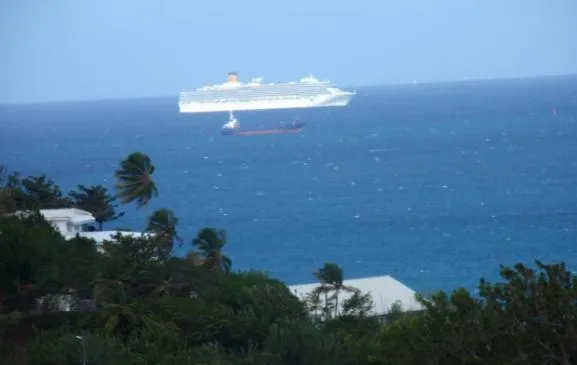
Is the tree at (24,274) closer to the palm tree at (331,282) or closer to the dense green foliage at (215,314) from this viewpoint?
the dense green foliage at (215,314)

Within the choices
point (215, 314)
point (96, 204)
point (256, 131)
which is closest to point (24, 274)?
point (215, 314)

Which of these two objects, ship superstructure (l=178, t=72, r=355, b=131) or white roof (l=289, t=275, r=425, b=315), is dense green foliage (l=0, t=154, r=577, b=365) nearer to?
white roof (l=289, t=275, r=425, b=315)

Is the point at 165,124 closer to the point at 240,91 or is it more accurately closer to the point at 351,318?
the point at 240,91

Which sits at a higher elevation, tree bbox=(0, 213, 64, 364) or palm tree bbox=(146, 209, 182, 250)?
palm tree bbox=(146, 209, 182, 250)

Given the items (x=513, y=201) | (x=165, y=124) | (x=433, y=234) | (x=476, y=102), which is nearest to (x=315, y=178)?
(x=513, y=201)

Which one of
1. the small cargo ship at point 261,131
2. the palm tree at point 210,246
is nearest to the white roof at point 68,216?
the palm tree at point 210,246

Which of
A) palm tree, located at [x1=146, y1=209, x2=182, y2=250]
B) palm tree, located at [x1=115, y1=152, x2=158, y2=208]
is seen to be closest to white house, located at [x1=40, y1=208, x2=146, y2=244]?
palm tree, located at [x1=115, y1=152, x2=158, y2=208]
